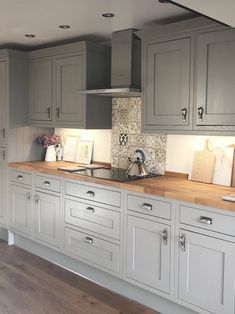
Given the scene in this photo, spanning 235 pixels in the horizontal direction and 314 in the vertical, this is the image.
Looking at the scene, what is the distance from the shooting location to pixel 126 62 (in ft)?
11.2

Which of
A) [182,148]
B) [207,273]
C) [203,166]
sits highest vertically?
[182,148]

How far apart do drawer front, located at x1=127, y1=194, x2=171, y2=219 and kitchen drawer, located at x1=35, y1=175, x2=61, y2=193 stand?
0.96 m

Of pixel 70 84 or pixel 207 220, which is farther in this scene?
pixel 70 84

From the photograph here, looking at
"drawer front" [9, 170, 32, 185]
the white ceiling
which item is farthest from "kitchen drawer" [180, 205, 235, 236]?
"drawer front" [9, 170, 32, 185]

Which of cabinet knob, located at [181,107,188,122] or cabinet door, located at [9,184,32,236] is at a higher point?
cabinet knob, located at [181,107,188,122]

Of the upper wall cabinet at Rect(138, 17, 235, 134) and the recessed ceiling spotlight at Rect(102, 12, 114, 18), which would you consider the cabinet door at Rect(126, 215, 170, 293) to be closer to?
the upper wall cabinet at Rect(138, 17, 235, 134)

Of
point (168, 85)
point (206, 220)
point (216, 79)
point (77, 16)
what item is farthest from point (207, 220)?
point (77, 16)

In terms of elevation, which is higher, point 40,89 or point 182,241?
point 40,89

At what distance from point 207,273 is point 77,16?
6.95ft

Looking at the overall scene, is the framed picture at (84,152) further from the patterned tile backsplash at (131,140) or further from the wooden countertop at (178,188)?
the wooden countertop at (178,188)

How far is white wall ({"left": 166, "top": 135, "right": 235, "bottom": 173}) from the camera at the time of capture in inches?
128

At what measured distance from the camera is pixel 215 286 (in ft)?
8.24

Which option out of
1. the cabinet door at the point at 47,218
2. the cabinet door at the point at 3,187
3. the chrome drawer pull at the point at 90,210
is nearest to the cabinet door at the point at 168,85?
the chrome drawer pull at the point at 90,210

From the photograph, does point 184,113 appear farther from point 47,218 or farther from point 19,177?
point 19,177
